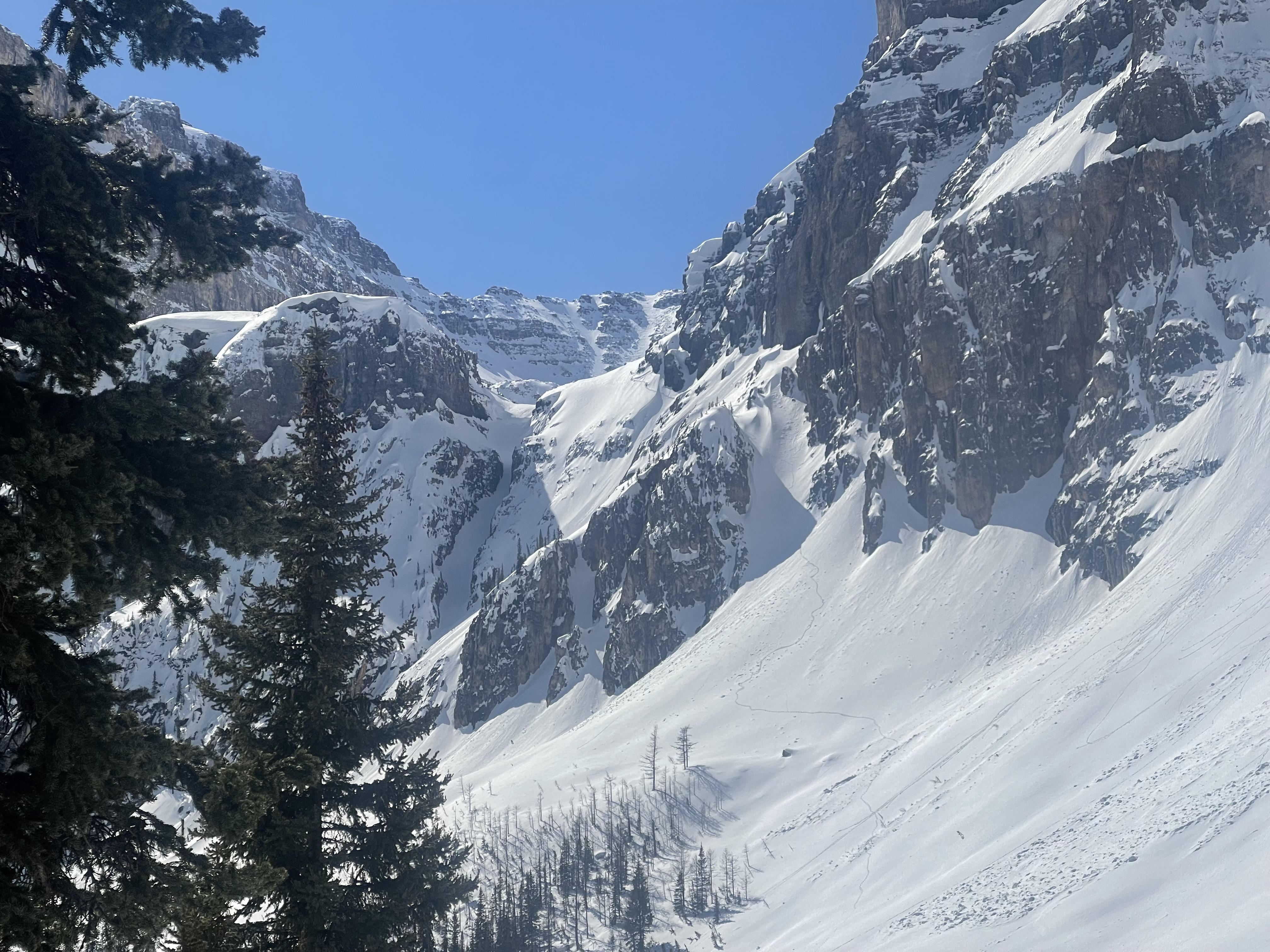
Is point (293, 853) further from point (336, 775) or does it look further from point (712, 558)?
point (712, 558)

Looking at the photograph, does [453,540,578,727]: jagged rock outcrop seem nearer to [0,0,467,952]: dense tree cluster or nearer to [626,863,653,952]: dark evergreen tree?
[626,863,653,952]: dark evergreen tree

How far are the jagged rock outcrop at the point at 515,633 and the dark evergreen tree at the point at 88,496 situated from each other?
17766cm

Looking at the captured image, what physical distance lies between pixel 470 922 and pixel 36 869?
93166 millimetres

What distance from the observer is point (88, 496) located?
7648 mm

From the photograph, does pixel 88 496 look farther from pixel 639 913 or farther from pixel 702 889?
pixel 702 889

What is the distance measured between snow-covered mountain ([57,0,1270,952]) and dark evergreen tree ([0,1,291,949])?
197ft

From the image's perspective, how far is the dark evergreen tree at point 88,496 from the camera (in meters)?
7.43

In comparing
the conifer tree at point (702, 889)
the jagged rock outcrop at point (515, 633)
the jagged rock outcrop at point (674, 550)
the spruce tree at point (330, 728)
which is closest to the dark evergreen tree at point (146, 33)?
the spruce tree at point (330, 728)

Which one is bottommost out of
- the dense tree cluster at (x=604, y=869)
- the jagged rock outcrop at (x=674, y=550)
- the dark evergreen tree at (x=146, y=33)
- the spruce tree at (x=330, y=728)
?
the dense tree cluster at (x=604, y=869)

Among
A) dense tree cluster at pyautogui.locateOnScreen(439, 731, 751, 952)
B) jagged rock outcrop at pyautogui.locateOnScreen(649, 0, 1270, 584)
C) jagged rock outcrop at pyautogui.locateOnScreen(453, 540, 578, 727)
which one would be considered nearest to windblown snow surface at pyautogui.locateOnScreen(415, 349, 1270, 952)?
dense tree cluster at pyautogui.locateOnScreen(439, 731, 751, 952)

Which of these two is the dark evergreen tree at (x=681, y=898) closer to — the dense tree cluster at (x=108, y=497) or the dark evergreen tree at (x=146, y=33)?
the dense tree cluster at (x=108, y=497)

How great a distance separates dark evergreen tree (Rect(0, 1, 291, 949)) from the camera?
24.4 ft

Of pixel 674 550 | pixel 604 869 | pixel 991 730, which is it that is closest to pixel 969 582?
pixel 991 730

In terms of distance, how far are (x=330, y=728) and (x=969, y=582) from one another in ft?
425
